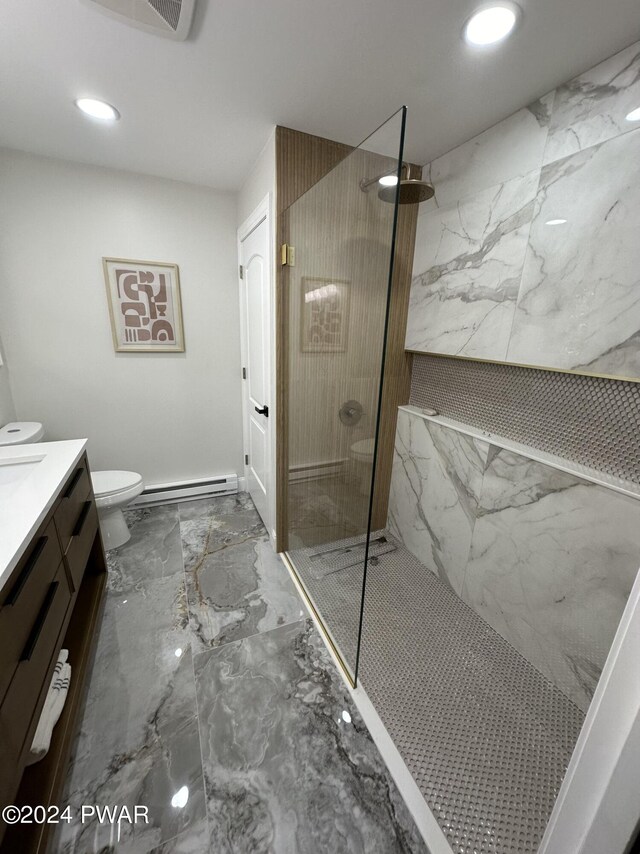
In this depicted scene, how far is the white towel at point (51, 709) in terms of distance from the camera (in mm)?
1064

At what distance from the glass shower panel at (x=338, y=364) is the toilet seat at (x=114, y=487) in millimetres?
1046

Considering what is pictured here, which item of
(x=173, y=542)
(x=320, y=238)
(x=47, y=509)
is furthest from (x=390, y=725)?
(x=320, y=238)

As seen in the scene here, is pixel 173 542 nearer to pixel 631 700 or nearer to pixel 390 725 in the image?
pixel 390 725

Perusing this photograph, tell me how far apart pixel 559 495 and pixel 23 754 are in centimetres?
191

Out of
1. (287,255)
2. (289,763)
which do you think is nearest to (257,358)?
(287,255)

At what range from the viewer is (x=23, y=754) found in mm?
891

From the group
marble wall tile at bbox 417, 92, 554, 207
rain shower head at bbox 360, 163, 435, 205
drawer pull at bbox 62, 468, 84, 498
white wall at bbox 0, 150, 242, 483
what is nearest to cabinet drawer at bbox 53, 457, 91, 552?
drawer pull at bbox 62, 468, 84, 498

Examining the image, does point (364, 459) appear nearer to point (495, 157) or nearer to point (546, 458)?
point (546, 458)

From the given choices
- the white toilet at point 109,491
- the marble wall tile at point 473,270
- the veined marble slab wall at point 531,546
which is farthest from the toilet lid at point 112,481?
the marble wall tile at point 473,270

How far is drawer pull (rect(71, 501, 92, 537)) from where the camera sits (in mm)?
1495

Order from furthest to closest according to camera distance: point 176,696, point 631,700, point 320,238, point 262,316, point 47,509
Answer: point 262,316
point 320,238
point 176,696
point 47,509
point 631,700

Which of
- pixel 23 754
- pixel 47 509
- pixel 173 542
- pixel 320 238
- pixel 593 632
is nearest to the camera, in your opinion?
pixel 23 754

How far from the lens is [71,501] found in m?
1.45

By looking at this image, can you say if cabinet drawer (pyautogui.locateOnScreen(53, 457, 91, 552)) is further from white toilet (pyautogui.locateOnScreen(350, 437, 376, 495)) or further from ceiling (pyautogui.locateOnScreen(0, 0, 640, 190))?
ceiling (pyautogui.locateOnScreen(0, 0, 640, 190))
